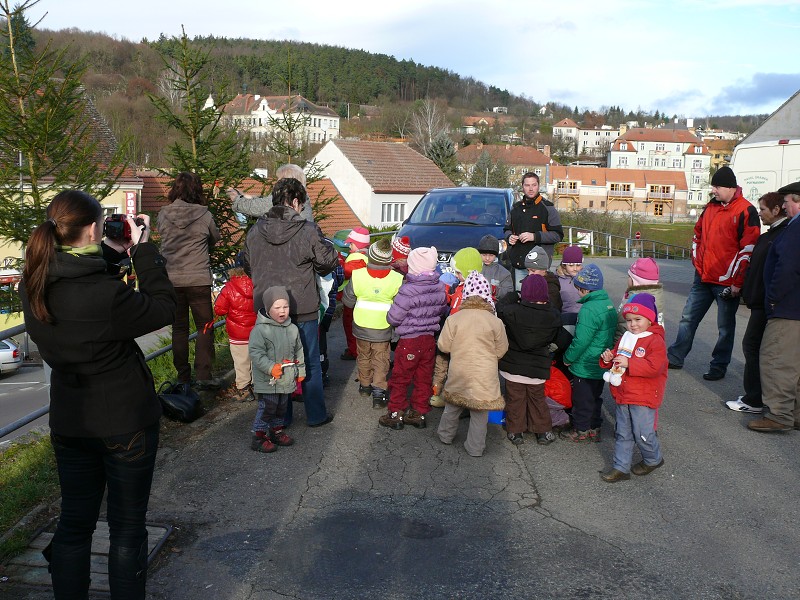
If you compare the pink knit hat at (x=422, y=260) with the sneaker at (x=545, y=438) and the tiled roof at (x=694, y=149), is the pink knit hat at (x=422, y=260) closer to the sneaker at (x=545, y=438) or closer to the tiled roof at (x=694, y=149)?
the sneaker at (x=545, y=438)

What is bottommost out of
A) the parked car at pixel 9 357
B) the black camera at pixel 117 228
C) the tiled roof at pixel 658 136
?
the parked car at pixel 9 357

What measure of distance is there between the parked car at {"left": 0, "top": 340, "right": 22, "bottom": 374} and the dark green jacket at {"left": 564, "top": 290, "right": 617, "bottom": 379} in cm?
2589

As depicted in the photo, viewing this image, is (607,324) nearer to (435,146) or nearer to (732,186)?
(732,186)

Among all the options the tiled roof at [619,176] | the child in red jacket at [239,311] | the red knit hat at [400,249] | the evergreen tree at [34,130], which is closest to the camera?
the child in red jacket at [239,311]

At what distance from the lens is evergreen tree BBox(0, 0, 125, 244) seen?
8.88 metres

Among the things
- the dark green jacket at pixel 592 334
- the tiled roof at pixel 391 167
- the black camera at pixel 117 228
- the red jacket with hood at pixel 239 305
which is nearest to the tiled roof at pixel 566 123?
the tiled roof at pixel 391 167

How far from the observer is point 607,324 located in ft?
19.5

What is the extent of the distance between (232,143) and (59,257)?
6169 mm

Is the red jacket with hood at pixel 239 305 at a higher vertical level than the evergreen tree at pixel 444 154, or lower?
lower

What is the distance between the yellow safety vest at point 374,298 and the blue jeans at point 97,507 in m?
3.59

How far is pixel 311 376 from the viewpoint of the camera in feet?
20.3

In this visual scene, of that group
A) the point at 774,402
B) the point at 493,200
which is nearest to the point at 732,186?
the point at 774,402

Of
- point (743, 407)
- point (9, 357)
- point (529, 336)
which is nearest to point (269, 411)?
point (529, 336)

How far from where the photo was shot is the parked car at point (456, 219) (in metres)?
10.2
